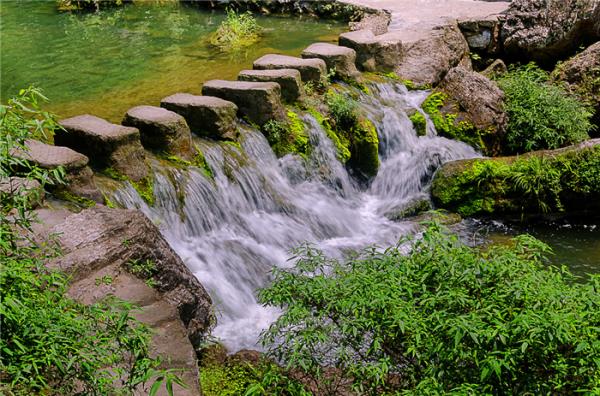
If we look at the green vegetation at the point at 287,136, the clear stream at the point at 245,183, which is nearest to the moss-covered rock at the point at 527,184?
the clear stream at the point at 245,183

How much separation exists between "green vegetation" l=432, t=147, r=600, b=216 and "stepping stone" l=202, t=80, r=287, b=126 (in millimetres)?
2445

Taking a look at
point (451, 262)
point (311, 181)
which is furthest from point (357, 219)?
point (451, 262)

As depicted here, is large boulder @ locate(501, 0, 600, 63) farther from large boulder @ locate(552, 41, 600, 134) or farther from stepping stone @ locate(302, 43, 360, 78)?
stepping stone @ locate(302, 43, 360, 78)

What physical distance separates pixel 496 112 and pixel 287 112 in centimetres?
328

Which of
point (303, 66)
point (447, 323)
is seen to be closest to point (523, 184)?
point (303, 66)

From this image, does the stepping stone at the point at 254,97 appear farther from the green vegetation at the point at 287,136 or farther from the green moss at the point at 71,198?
the green moss at the point at 71,198

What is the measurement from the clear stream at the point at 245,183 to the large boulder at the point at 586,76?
223cm

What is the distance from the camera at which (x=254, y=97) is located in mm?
8602

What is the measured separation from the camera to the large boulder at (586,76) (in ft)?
34.4

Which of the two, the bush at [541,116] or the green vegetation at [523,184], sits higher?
the bush at [541,116]

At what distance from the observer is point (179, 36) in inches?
571

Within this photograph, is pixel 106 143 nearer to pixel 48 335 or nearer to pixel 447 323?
pixel 48 335

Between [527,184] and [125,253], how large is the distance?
563 cm

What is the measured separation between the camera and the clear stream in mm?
7027
